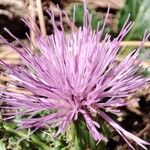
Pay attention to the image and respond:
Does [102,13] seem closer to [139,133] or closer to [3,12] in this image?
[3,12]

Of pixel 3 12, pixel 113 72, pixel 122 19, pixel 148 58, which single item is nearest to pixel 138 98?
pixel 148 58

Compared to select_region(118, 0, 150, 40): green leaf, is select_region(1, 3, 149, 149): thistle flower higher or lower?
lower

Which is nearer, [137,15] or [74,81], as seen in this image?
[74,81]

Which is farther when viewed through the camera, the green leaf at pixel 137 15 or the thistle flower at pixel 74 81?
the green leaf at pixel 137 15

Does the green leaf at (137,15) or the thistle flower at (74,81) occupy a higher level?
the green leaf at (137,15)

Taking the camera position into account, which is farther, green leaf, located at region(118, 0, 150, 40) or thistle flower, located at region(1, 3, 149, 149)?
green leaf, located at region(118, 0, 150, 40)
